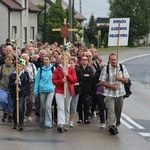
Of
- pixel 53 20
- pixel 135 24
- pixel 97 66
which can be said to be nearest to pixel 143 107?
pixel 97 66

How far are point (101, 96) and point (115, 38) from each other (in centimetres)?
149

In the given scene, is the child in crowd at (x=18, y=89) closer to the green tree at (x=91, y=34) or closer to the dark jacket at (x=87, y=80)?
the dark jacket at (x=87, y=80)

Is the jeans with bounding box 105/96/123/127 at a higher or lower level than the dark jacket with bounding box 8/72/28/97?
lower

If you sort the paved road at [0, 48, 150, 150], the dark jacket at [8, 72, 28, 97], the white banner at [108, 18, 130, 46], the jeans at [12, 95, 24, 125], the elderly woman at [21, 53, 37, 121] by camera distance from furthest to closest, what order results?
1. the elderly woman at [21, 53, 37, 121]
2. the white banner at [108, 18, 130, 46]
3. the dark jacket at [8, 72, 28, 97]
4. the jeans at [12, 95, 24, 125]
5. the paved road at [0, 48, 150, 150]

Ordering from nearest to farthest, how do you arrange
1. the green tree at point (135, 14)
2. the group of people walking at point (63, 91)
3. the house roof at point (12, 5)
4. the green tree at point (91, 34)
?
the group of people walking at point (63, 91) < the house roof at point (12, 5) < the green tree at point (91, 34) < the green tree at point (135, 14)

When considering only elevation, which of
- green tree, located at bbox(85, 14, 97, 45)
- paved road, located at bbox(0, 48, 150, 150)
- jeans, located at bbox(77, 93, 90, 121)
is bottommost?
green tree, located at bbox(85, 14, 97, 45)

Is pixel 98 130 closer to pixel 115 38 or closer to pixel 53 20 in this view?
pixel 115 38

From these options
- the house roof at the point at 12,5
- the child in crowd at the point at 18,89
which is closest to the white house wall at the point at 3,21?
the house roof at the point at 12,5

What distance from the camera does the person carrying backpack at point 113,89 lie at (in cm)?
1247

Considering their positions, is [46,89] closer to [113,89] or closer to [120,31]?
[113,89]

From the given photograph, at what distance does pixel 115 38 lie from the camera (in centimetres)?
1396

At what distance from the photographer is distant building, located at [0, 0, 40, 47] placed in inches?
1829

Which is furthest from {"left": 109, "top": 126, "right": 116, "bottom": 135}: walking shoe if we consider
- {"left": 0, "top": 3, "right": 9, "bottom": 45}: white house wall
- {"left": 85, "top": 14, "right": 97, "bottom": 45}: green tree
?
{"left": 85, "top": 14, "right": 97, "bottom": 45}: green tree

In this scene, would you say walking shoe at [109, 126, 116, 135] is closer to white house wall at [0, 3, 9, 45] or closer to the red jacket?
the red jacket
